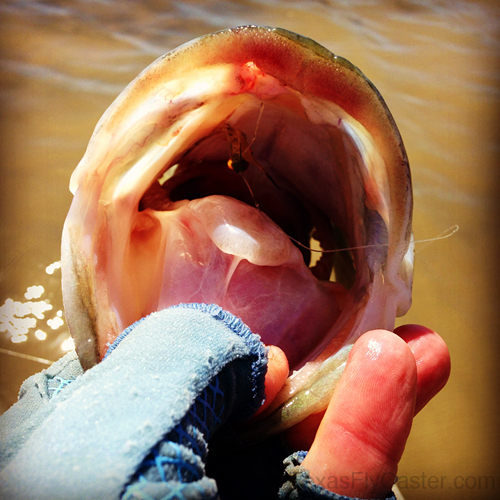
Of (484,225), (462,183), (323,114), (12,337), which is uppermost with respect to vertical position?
(323,114)

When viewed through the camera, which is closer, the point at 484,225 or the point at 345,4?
the point at 484,225

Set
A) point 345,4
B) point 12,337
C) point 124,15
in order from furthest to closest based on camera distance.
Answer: point 345,4
point 124,15
point 12,337

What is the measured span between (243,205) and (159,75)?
12.8 inches

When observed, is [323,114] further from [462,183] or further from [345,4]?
[345,4]

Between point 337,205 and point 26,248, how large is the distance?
111 cm

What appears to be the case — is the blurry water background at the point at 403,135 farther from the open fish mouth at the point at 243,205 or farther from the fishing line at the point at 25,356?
the open fish mouth at the point at 243,205

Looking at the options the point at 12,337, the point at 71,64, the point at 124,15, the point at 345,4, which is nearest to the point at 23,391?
the point at 12,337

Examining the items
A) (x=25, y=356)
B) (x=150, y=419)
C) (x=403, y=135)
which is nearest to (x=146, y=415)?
(x=150, y=419)

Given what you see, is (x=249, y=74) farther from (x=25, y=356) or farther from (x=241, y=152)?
(x=25, y=356)

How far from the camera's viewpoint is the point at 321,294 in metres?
1.01

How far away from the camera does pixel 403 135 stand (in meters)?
1.93

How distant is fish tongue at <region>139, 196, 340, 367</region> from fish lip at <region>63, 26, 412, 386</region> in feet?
0.58

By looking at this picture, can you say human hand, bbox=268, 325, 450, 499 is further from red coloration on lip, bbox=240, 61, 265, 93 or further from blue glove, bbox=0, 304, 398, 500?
red coloration on lip, bbox=240, 61, 265, 93

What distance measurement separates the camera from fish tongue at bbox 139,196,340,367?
2.99ft
